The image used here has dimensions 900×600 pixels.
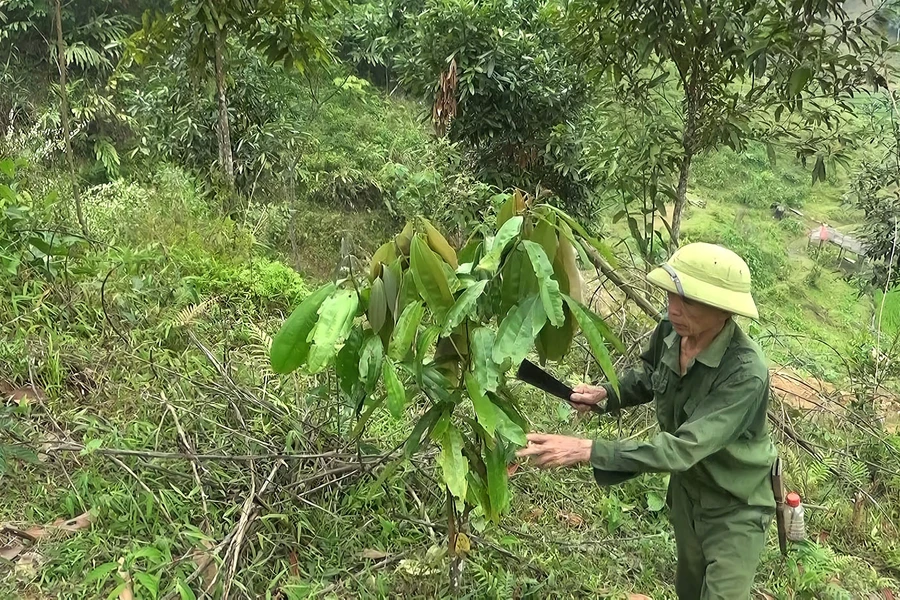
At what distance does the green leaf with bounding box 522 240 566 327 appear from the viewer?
140 centimetres

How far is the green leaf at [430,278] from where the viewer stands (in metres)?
1.47

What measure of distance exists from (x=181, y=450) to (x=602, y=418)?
2.09 metres

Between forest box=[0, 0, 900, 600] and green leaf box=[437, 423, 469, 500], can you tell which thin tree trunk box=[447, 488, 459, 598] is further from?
green leaf box=[437, 423, 469, 500]

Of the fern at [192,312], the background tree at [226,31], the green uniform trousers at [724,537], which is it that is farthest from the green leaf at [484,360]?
the background tree at [226,31]

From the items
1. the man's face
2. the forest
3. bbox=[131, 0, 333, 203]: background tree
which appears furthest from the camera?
bbox=[131, 0, 333, 203]: background tree

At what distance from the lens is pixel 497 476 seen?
5.49 ft

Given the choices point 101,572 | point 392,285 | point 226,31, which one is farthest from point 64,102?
point 392,285

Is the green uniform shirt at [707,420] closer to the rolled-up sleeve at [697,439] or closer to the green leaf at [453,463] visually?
the rolled-up sleeve at [697,439]

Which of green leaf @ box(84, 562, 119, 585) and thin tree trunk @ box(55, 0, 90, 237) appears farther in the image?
thin tree trunk @ box(55, 0, 90, 237)

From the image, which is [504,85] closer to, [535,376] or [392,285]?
[535,376]

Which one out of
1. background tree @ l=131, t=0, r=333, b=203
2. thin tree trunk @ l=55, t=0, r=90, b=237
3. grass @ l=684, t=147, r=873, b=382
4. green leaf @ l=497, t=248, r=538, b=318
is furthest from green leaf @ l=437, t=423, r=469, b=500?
grass @ l=684, t=147, r=873, b=382

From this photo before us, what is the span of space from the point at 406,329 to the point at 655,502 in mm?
2033

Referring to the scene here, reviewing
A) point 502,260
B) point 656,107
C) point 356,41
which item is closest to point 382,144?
point 356,41

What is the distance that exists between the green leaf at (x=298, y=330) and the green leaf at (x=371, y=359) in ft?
0.45
